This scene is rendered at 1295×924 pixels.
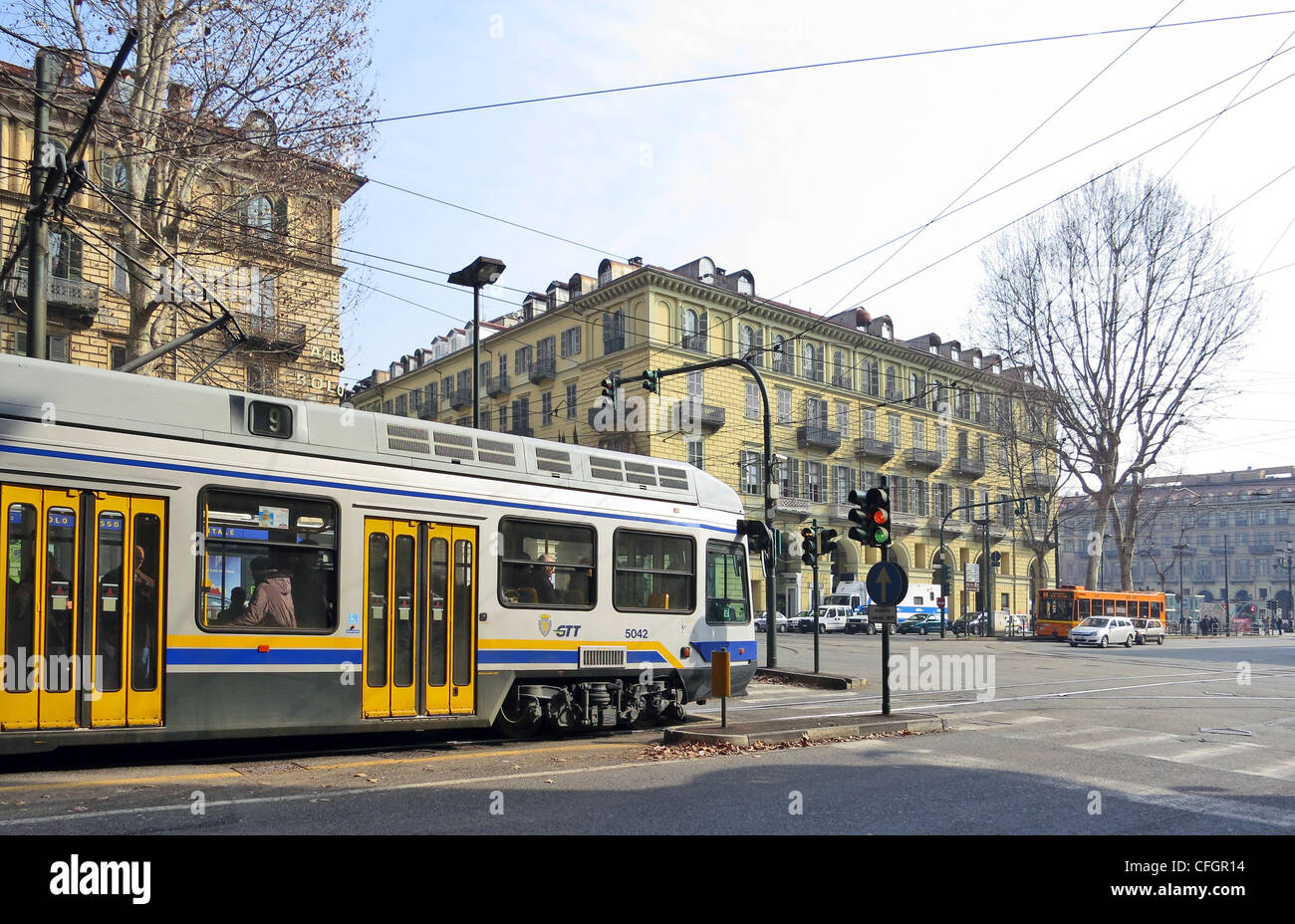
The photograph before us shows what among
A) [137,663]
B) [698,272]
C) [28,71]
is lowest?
[137,663]

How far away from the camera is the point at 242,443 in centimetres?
913

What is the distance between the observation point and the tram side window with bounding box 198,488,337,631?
8.85 metres

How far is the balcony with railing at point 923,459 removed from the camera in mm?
65125

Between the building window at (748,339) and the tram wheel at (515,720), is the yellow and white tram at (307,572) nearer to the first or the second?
the tram wheel at (515,720)

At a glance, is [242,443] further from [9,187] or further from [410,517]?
[9,187]

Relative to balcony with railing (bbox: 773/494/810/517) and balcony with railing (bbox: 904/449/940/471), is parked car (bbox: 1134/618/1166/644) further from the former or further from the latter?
balcony with railing (bbox: 904/449/940/471)

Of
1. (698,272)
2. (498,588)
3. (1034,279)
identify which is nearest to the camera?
(498,588)

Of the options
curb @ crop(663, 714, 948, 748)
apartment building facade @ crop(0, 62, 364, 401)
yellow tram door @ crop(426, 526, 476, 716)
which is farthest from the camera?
apartment building facade @ crop(0, 62, 364, 401)

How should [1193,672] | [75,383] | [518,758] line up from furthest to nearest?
[1193,672]
[518,758]
[75,383]

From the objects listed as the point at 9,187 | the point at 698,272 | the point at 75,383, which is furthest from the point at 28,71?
the point at 698,272

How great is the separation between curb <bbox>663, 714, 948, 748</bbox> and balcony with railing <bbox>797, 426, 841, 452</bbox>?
45358mm

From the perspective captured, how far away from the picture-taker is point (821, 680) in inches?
793

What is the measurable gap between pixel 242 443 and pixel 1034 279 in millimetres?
40497

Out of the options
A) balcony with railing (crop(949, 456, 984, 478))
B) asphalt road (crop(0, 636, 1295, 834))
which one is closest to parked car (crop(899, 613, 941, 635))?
balcony with railing (crop(949, 456, 984, 478))
